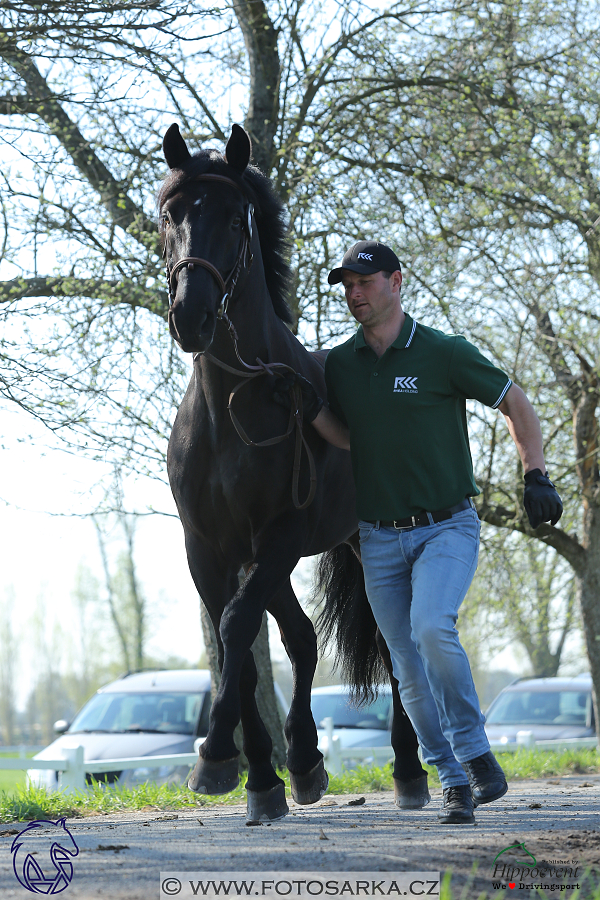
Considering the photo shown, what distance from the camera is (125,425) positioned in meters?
8.09

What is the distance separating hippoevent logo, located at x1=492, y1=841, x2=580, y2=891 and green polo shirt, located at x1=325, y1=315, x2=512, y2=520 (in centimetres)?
151

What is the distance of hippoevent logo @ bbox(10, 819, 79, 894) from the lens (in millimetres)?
2662

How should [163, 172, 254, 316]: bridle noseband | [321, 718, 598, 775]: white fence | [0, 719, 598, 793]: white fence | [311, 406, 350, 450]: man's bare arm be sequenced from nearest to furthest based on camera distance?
[163, 172, 254, 316]: bridle noseband, [311, 406, 350, 450]: man's bare arm, [0, 719, 598, 793]: white fence, [321, 718, 598, 775]: white fence

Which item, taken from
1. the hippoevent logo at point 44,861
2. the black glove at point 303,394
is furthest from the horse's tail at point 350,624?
the hippoevent logo at point 44,861

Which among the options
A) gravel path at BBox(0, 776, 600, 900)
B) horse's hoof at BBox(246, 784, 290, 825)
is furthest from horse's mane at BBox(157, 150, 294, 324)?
gravel path at BBox(0, 776, 600, 900)

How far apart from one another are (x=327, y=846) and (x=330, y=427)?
2.02m

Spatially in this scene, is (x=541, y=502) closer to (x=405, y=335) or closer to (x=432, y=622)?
(x=432, y=622)

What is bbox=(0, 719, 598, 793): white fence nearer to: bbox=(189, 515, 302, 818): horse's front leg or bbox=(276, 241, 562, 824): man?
bbox=(189, 515, 302, 818): horse's front leg

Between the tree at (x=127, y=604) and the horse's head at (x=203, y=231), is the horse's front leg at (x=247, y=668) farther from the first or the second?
the tree at (x=127, y=604)

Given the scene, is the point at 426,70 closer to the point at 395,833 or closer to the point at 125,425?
the point at 125,425

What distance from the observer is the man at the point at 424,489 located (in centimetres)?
370

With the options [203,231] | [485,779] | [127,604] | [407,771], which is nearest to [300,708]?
[407,771]

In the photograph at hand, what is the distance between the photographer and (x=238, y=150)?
4.22 m

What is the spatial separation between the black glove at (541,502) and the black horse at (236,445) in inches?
42.8
